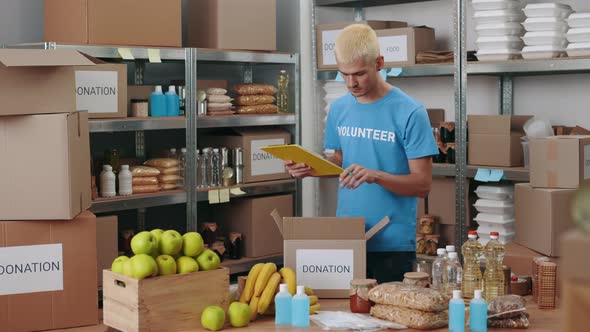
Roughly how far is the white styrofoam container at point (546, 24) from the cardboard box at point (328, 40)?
103cm

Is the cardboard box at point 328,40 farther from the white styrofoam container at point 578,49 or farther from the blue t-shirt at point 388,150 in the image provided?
the blue t-shirt at point 388,150

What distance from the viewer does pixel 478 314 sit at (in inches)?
86.9

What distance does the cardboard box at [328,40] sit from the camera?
503 cm

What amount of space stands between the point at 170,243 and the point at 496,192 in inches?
101

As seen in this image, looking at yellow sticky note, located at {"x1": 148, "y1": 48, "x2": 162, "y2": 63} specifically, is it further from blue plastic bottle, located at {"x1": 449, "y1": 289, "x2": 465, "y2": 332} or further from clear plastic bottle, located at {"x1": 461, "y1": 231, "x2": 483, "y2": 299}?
blue plastic bottle, located at {"x1": 449, "y1": 289, "x2": 465, "y2": 332}

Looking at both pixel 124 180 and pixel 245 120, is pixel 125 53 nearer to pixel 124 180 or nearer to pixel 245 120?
pixel 124 180

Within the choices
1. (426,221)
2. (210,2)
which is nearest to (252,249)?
(426,221)

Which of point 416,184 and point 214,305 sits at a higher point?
point 416,184

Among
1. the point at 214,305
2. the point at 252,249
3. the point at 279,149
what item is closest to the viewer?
the point at 214,305

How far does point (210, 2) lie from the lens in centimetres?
475

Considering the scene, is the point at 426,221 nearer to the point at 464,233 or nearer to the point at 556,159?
the point at 464,233

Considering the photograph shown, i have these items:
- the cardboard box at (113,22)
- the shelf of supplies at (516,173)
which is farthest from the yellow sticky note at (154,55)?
the shelf of supplies at (516,173)

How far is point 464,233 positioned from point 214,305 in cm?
256

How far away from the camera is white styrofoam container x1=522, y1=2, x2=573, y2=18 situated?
13.4ft
